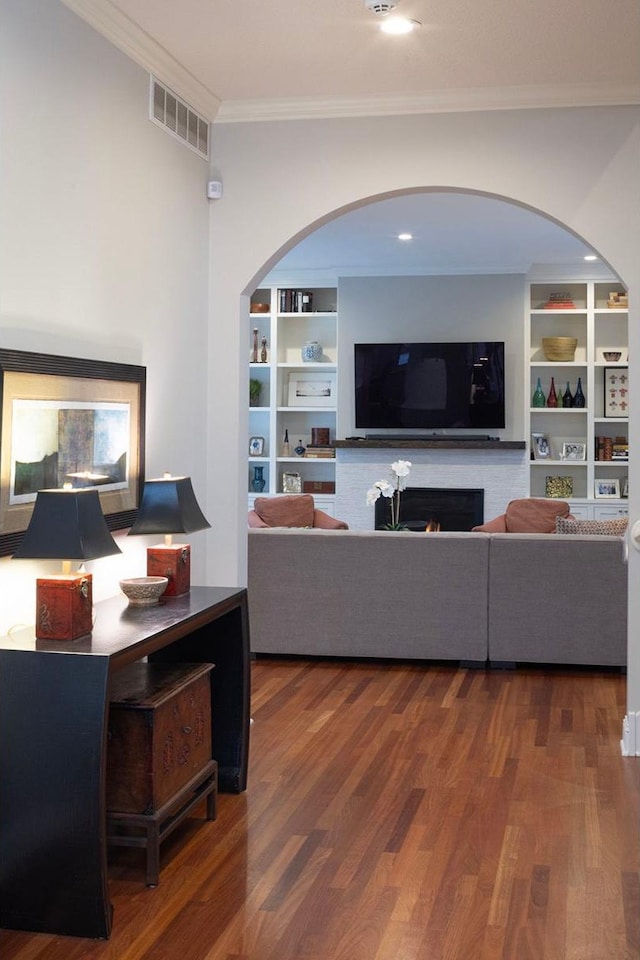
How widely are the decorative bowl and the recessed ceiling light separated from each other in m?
2.17

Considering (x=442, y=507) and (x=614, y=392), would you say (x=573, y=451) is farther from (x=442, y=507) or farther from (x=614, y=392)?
(x=442, y=507)

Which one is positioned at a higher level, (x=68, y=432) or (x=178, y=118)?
(x=178, y=118)

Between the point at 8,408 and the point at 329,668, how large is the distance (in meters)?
3.33

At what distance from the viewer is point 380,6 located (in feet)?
12.0

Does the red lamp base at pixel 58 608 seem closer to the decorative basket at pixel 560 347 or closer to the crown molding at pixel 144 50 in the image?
the crown molding at pixel 144 50

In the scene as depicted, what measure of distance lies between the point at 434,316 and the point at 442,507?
182 cm

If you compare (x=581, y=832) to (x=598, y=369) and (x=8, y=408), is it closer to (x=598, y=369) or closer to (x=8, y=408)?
(x=8, y=408)

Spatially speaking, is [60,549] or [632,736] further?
[632,736]

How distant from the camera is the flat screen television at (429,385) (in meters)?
9.80

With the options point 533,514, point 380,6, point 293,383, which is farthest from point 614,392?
point 380,6

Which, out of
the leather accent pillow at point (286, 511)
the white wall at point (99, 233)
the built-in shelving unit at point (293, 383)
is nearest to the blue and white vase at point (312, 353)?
the built-in shelving unit at point (293, 383)

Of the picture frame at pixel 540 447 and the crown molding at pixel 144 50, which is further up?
the crown molding at pixel 144 50

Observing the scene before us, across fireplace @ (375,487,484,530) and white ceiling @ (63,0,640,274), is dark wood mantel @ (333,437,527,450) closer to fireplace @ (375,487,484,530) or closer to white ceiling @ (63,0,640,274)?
fireplace @ (375,487,484,530)

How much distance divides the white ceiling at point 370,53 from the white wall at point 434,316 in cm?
531
